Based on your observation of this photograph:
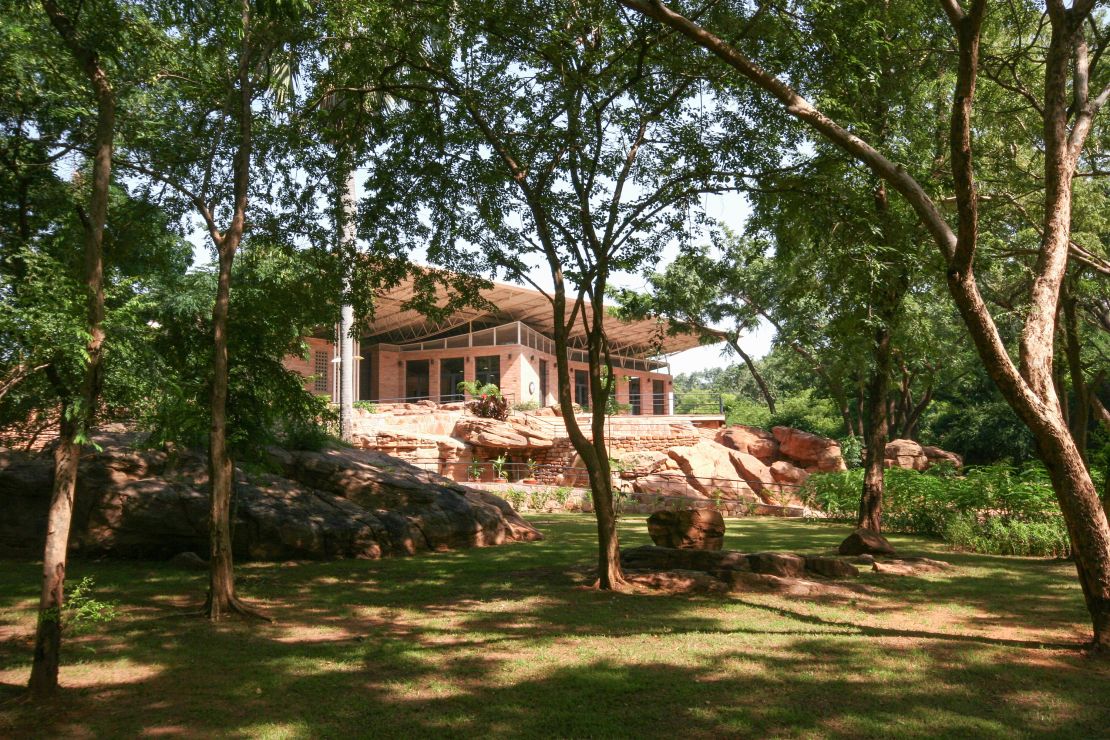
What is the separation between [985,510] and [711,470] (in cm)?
1054

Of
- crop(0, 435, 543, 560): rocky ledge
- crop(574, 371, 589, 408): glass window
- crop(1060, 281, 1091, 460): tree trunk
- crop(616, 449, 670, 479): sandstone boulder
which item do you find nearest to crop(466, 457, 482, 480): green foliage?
crop(616, 449, 670, 479): sandstone boulder

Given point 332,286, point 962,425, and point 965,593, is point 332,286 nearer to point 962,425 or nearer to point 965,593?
point 965,593

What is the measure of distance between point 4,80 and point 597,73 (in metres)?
6.22

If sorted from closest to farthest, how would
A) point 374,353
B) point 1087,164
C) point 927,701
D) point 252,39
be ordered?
point 927,701 → point 252,39 → point 1087,164 → point 374,353

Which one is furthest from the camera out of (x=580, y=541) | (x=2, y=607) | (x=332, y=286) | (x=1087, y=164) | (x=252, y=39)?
(x=580, y=541)

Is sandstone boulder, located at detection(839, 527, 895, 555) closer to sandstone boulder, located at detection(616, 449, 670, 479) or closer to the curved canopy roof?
sandstone boulder, located at detection(616, 449, 670, 479)

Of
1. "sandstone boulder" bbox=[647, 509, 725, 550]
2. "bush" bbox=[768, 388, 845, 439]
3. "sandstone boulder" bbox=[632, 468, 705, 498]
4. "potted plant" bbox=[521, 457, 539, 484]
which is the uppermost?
"bush" bbox=[768, 388, 845, 439]

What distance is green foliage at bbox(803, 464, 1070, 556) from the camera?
41.2 feet

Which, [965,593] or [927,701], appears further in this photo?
[965,593]

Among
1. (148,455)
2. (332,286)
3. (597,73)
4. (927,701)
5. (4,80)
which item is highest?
(597,73)

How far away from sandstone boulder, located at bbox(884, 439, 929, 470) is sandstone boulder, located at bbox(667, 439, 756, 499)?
5343 millimetres

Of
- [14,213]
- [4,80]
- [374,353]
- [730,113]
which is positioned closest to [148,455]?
[14,213]

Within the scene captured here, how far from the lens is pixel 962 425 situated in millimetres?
31250

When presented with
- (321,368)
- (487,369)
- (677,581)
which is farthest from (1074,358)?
(321,368)
